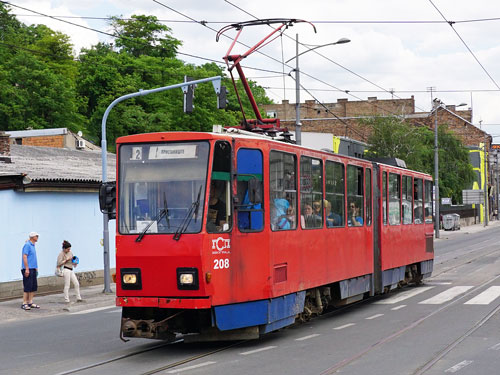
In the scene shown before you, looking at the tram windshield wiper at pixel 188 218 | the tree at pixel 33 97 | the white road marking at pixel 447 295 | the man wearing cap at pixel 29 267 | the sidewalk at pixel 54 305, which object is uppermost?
the tree at pixel 33 97

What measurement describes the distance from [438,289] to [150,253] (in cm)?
1136

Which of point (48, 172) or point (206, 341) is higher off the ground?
point (48, 172)

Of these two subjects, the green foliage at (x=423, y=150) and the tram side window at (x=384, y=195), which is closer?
the tram side window at (x=384, y=195)

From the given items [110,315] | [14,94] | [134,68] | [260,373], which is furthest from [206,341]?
[134,68]

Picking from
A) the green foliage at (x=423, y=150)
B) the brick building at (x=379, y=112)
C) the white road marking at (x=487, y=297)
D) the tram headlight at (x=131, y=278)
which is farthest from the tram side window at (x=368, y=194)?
the brick building at (x=379, y=112)

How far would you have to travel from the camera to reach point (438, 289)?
20.4 m

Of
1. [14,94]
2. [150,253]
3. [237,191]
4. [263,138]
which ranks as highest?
[14,94]

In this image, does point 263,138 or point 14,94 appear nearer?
point 263,138

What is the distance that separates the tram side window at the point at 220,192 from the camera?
11.0 meters

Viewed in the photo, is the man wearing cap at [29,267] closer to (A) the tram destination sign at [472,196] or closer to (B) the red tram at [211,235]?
(B) the red tram at [211,235]

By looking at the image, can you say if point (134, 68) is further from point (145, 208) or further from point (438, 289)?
point (145, 208)

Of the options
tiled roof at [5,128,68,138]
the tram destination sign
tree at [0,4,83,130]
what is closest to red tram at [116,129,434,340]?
tiled roof at [5,128,68,138]

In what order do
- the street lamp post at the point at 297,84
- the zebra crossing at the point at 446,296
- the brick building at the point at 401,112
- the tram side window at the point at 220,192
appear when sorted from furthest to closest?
the brick building at the point at 401,112 → the street lamp post at the point at 297,84 → the zebra crossing at the point at 446,296 → the tram side window at the point at 220,192

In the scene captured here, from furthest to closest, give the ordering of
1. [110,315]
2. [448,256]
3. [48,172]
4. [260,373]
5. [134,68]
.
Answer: [134,68] < [448,256] < [48,172] < [110,315] < [260,373]
